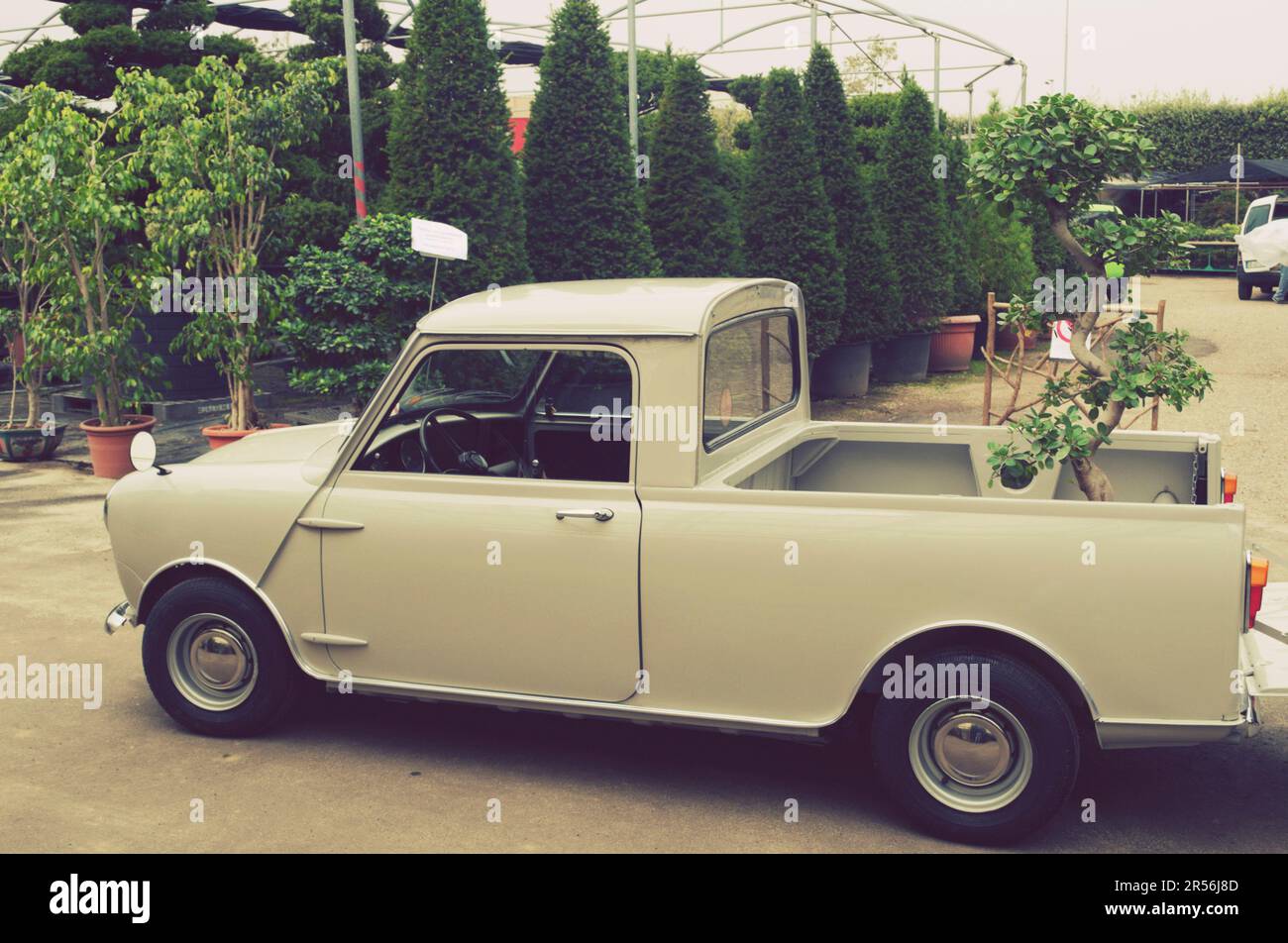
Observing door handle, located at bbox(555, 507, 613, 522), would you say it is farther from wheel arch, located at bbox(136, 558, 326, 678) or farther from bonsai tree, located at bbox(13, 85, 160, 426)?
bonsai tree, located at bbox(13, 85, 160, 426)

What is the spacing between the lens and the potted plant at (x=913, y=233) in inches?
629

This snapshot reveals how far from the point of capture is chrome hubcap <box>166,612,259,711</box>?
5.14 m

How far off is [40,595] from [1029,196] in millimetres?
5554

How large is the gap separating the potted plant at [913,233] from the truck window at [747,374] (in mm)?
10303

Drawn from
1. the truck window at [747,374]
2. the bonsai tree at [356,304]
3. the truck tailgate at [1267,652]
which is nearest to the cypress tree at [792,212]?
the bonsai tree at [356,304]

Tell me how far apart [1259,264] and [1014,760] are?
2402 cm

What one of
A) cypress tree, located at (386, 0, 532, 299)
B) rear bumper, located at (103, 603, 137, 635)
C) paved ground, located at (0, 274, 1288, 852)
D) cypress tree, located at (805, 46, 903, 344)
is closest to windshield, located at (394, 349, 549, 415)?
paved ground, located at (0, 274, 1288, 852)

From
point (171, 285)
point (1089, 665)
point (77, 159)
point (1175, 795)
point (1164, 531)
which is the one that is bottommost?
point (1175, 795)

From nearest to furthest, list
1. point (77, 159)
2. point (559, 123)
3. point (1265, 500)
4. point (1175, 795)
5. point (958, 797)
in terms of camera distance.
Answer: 1. point (958, 797)
2. point (1175, 795)
3. point (1265, 500)
4. point (77, 159)
5. point (559, 123)

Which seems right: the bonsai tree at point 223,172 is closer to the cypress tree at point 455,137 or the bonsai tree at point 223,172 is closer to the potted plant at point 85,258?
the potted plant at point 85,258

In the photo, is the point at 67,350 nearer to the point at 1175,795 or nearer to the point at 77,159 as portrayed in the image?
the point at 77,159

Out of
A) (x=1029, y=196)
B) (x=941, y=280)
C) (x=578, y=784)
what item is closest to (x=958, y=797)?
(x=578, y=784)

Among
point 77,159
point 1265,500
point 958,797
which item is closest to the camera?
point 958,797

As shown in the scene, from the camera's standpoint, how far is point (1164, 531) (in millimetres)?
3939
